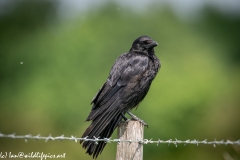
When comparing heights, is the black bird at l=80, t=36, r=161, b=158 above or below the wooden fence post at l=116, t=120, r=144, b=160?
above

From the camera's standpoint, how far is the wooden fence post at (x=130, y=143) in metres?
6.12

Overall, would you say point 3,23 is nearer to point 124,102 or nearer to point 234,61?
point 234,61

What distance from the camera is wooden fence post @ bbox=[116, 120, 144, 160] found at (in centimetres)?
612

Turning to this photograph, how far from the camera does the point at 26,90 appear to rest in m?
19.6

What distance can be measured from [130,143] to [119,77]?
92.9 inches

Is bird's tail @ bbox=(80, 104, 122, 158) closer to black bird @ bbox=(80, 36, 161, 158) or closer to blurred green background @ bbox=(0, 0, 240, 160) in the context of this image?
black bird @ bbox=(80, 36, 161, 158)

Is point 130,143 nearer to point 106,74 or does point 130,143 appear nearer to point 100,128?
point 100,128

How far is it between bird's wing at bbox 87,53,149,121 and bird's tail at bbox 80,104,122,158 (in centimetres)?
12

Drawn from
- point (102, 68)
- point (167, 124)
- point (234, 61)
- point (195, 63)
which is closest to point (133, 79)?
point (167, 124)

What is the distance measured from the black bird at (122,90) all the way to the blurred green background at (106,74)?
16.3 ft

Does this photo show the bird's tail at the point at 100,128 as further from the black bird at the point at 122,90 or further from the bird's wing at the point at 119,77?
the bird's wing at the point at 119,77

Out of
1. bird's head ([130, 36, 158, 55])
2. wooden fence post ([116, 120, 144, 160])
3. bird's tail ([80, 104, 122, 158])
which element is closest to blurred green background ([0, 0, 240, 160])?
bird's head ([130, 36, 158, 55])

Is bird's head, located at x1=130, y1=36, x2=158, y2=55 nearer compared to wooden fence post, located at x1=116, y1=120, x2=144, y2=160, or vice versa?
wooden fence post, located at x1=116, y1=120, x2=144, y2=160

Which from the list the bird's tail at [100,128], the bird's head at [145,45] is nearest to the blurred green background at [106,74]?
the bird's head at [145,45]
